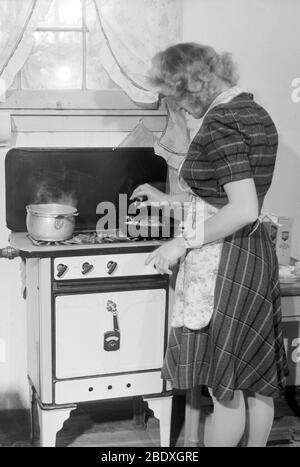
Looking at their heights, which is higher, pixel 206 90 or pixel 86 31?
pixel 86 31

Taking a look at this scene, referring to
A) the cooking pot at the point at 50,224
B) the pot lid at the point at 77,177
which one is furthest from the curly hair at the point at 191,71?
the pot lid at the point at 77,177

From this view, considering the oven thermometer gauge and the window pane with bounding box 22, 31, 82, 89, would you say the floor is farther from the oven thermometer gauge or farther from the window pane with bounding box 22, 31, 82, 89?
the window pane with bounding box 22, 31, 82, 89

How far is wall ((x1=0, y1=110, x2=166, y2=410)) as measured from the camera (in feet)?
8.14

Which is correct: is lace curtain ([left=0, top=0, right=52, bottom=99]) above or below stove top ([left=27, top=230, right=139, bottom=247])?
above

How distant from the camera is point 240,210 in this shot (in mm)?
1661

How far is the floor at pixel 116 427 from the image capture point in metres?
2.52

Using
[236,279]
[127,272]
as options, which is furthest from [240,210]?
[127,272]

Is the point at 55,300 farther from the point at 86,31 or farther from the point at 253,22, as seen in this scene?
the point at 253,22

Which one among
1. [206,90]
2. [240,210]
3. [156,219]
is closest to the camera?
[240,210]

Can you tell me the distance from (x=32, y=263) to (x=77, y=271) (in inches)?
7.3

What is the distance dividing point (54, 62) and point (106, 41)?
21 centimetres

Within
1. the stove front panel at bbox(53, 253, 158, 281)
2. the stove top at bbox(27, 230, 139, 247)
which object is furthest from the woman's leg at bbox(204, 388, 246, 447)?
the stove top at bbox(27, 230, 139, 247)

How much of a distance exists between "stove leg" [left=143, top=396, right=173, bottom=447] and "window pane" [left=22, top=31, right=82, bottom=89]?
1.22 m
